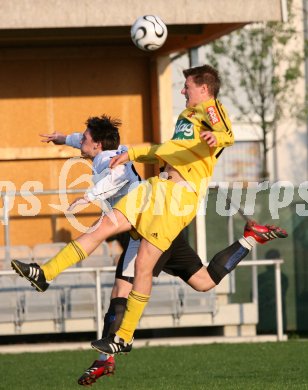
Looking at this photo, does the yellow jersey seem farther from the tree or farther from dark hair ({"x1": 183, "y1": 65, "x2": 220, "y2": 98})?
the tree

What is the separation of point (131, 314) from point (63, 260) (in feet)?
2.09

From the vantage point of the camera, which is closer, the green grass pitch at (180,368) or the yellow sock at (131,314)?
the yellow sock at (131,314)

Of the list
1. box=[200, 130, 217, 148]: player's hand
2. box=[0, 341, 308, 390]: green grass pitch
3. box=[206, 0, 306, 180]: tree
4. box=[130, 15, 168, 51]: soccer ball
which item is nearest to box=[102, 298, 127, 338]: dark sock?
box=[0, 341, 308, 390]: green grass pitch

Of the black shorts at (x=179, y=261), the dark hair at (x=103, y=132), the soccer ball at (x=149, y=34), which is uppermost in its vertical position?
the soccer ball at (x=149, y=34)

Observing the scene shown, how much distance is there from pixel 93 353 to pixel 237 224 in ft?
9.32

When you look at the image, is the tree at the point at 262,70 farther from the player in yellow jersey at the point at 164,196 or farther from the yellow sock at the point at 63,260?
the yellow sock at the point at 63,260

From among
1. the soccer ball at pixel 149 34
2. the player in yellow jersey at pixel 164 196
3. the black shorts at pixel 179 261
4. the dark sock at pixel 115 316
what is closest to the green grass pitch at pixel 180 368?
the black shorts at pixel 179 261

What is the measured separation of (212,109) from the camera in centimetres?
966

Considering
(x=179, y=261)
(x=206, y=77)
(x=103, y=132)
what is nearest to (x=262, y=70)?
(x=103, y=132)

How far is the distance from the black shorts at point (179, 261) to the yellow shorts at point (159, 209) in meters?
0.36

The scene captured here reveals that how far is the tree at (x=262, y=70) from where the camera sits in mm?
31656

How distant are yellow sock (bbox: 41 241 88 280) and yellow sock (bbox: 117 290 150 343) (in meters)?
0.49

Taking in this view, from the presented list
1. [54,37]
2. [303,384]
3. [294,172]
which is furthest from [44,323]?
[294,172]

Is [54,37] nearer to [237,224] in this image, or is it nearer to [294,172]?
[237,224]
